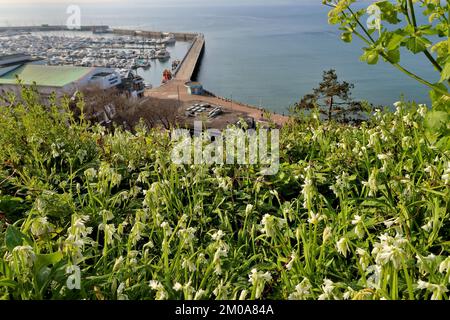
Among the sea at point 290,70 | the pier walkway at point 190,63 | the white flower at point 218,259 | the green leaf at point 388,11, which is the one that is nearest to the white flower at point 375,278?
the white flower at point 218,259

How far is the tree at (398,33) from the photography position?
3.51ft

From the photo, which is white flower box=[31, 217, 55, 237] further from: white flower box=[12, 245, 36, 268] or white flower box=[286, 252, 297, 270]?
white flower box=[286, 252, 297, 270]

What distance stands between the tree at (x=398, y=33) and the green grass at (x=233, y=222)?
1.09 ft

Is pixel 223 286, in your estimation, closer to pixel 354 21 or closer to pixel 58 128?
pixel 354 21

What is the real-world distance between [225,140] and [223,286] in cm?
117

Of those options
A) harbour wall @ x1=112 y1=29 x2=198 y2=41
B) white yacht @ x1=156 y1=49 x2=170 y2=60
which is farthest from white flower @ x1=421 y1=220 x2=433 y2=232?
harbour wall @ x1=112 y1=29 x2=198 y2=41

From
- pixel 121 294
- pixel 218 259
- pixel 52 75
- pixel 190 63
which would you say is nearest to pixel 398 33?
pixel 218 259

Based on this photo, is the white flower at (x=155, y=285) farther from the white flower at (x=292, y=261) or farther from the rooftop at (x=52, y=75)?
the rooftop at (x=52, y=75)

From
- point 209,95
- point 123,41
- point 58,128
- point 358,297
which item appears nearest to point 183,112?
point 209,95

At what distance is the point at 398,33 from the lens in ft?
3.52

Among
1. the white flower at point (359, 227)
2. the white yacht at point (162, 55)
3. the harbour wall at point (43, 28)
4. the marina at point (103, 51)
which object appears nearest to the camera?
the white flower at point (359, 227)

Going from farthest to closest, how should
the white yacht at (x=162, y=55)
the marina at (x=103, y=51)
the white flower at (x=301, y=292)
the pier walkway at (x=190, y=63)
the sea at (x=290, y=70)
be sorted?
the white yacht at (x=162, y=55) < the marina at (x=103, y=51) < the pier walkway at (x=190, y=63) < the sea at (x=290, y=70) < the white flower at (x=301, y=292)

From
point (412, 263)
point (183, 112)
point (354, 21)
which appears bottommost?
point (183, 112)

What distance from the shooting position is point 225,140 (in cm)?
214
